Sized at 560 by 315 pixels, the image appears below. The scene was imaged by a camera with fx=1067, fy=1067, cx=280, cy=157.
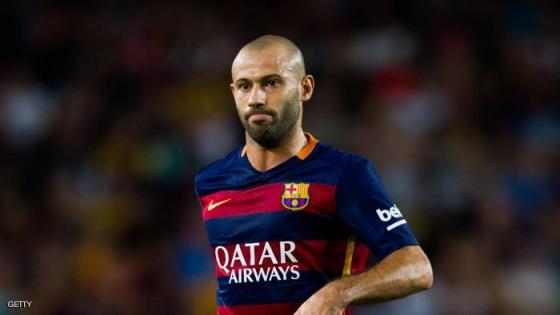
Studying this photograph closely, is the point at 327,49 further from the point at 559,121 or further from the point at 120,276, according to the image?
the point at 120,276

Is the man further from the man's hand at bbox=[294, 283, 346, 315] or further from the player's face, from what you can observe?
the man's hand at bbox=[294, 283, 346, 315]

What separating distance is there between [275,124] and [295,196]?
1.05 ft

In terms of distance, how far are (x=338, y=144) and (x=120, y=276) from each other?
2346 mm

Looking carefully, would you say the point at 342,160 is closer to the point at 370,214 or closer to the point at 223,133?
the point at 370,214

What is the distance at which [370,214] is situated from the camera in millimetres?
→ 4227

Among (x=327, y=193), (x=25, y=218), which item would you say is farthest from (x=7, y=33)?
(x=327, y=193)

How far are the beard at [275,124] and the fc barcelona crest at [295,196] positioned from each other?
9.0 inches

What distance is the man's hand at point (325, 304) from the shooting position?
3781 mm

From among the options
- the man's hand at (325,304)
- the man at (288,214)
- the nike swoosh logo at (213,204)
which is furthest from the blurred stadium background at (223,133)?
the man's hand at (325,304)

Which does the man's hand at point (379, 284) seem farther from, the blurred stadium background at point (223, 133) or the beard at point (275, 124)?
the blurred stadium background at point (223, 133)

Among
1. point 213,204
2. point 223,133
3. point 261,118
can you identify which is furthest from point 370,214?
point 223,133

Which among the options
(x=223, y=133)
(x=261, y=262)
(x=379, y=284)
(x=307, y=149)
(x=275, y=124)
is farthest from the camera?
(x=223, y=133)

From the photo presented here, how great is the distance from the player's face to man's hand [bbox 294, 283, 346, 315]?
0.86 m

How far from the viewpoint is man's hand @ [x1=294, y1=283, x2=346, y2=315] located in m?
3.78
